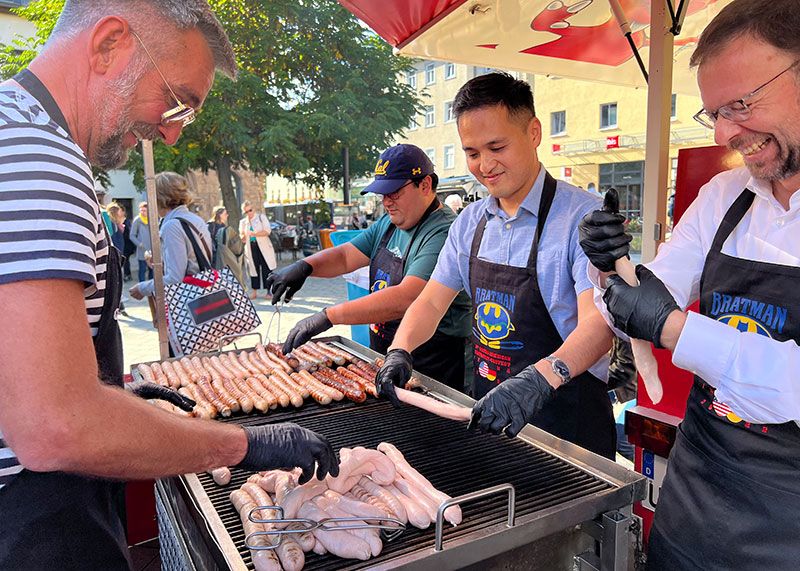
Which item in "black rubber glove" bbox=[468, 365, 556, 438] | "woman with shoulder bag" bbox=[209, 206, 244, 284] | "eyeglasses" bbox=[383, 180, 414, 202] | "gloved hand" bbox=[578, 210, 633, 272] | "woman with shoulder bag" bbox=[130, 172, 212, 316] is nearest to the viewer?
"gloved hand" bbox=[578, 210, 633, 272]

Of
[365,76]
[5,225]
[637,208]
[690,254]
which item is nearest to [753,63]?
[690,254]

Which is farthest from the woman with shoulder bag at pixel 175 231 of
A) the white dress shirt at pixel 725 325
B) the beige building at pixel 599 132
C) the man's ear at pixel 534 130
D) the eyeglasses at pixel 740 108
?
the beige building at pixel 599 132

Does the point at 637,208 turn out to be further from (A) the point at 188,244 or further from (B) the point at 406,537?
(B) the point at 406,537

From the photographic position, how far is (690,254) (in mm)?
1896

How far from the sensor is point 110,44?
1326 millimetres

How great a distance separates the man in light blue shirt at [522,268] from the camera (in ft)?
8.20

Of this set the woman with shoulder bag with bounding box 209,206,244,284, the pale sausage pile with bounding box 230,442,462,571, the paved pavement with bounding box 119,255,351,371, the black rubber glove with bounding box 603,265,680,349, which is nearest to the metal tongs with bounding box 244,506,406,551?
the pale sausage pile with bounding box 230,442,462,571

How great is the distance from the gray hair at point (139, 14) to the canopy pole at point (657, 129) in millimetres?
2288

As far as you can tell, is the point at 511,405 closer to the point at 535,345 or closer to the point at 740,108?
the point at 535,345

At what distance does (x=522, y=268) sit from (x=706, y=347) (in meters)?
1.13

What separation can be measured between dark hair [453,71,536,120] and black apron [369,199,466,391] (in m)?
1.12

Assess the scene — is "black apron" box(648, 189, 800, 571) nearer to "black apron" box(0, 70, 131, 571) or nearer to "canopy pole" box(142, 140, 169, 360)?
"black apron" box(0, 70, 131, 571)

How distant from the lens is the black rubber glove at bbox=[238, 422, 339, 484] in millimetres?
1592

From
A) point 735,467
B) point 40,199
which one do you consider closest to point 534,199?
point 735,467
